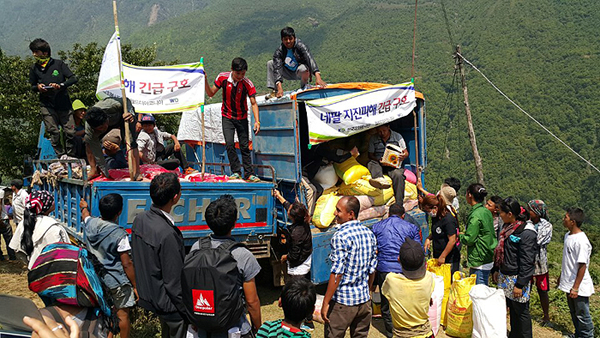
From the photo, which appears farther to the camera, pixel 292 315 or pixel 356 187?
pixel 356 187

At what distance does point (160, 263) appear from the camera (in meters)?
2.87

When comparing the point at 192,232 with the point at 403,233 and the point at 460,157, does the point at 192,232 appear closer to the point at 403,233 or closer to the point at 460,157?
the point at 403,233

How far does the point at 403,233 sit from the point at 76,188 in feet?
11.3

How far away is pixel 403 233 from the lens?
15.0 feet

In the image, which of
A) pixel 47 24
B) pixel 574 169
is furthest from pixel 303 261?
pixel 47 24

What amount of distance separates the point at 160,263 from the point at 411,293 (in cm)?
188

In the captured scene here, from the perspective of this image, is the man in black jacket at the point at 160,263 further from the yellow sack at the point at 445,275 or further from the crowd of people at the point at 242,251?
the yellow sack at the point at 445,275

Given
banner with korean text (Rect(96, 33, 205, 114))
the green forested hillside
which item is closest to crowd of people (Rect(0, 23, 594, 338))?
banner with korean text (Rect(96, 33, 205, 114))

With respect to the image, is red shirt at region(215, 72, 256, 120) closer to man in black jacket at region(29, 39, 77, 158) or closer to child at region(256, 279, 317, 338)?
man in black jacket at region(29, 39, 77, 158)

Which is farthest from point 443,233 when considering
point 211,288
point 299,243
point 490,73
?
point 490,73

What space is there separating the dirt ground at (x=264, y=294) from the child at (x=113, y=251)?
6.93 feet

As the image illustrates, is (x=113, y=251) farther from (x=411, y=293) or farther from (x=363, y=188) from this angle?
(x=363, y=188)

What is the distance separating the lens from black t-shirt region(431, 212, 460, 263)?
5.23m

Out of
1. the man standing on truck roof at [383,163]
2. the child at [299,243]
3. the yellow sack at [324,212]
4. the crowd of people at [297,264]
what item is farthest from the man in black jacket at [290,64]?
the child at [299,243]
